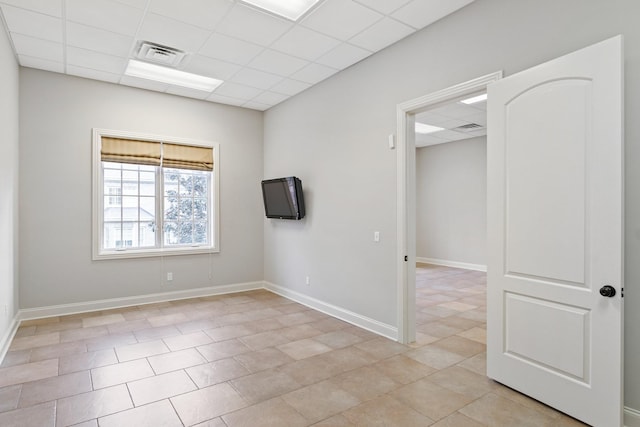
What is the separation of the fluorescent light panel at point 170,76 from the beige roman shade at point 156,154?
0.93 m

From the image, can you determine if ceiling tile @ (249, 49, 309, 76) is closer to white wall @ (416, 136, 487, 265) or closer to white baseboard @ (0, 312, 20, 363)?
white baseboard @ (0, 312, 20, 363)

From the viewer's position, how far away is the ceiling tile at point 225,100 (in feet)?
18.2

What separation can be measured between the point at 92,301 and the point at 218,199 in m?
2.22

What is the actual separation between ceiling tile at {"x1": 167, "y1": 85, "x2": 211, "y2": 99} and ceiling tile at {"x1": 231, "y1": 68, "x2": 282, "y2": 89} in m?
0.77

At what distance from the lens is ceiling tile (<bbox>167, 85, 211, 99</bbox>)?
5.19m

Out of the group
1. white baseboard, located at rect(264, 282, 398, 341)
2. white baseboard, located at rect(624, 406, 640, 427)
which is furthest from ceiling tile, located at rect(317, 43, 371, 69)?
white baseboard, located at rect(624, 406, 640, 427)

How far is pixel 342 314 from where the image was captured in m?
4.52

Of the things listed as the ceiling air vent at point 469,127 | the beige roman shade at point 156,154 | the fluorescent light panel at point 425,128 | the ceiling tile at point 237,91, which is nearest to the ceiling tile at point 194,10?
the ceiling tile at point 237,91

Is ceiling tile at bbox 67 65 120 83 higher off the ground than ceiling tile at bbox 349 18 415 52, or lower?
higher

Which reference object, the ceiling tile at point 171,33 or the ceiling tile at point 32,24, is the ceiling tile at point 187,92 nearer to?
the ceiling tile at point 171,33

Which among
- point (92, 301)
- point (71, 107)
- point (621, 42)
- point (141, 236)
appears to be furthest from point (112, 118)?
point (621, 42)

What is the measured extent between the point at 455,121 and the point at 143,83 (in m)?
5.31

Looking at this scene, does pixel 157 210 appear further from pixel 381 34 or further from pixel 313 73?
pixel 381 34

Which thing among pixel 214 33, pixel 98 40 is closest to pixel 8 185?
pixel 98 40
